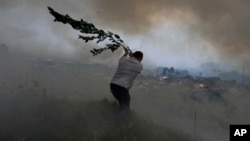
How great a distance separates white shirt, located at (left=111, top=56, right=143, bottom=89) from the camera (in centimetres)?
1044

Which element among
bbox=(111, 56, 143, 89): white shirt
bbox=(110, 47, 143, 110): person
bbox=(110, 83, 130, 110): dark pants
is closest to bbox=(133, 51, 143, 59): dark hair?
bbox=(110, 47, 143, 110): person

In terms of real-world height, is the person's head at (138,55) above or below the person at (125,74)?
above

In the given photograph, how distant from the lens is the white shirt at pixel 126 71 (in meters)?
10.4

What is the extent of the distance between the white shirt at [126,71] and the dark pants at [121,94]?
11 centimetres

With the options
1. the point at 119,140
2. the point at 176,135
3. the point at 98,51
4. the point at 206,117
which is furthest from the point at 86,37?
the point at 206,117

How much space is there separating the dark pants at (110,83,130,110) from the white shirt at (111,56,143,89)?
0.11 meters

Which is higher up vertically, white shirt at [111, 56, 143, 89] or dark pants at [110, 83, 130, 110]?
white shirt at [111, 56, 143, 89]

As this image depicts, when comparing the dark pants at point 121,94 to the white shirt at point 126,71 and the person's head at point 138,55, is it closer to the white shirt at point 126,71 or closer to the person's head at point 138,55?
the white shirt at point 126,71

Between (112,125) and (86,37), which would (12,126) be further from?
(86,37)

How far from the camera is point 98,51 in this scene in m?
7.81

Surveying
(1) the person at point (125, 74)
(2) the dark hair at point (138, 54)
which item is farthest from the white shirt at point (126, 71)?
(2) the dark hair at point (138, 54)

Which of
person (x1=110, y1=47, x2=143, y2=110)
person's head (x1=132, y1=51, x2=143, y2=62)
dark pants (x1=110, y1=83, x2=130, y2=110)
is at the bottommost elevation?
dark pants (x1=110, y1=83, x2=130, y2=110)

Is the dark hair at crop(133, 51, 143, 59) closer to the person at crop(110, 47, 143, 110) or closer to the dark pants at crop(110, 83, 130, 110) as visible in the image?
the person at crop(110, 47, 143, 110)

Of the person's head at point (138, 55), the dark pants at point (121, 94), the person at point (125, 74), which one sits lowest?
the dark pants at point (121, 94)
